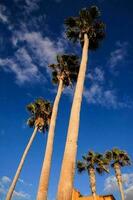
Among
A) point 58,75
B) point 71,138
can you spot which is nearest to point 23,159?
point 58,75

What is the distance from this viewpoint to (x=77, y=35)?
72.0 ft

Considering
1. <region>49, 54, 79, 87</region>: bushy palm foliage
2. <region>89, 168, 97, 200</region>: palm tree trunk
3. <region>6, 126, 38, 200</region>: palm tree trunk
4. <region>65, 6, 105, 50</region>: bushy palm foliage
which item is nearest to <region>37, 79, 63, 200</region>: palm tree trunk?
<region>49, 54, 79, 87</region>: bushy palm foliage

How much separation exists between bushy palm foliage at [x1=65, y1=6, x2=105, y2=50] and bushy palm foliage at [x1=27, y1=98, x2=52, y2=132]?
18.2 meters

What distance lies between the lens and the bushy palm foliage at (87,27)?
69.4 feet

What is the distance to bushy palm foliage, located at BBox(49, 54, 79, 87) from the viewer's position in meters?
29.9

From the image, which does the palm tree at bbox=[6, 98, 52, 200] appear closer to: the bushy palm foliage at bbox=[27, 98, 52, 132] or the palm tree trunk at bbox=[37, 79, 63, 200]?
the bushy palm foliage at bbox=[27, 98, 52, 132]

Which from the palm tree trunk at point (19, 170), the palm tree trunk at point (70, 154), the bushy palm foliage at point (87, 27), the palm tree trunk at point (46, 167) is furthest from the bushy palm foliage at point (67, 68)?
the palm tree trunk at point (70, 154)

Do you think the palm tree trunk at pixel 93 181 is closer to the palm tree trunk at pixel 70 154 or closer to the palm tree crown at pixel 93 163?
the palm tree crown at pixel 93 163

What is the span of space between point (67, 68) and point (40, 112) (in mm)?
11937

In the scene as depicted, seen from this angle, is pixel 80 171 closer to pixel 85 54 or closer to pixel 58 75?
pixel 58 75

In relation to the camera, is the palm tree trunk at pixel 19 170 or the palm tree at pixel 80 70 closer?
the palm tree at pixel 80 70

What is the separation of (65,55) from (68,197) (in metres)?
22.0

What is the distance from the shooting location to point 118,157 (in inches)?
1662

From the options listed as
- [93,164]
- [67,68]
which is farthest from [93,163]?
[67,68]
